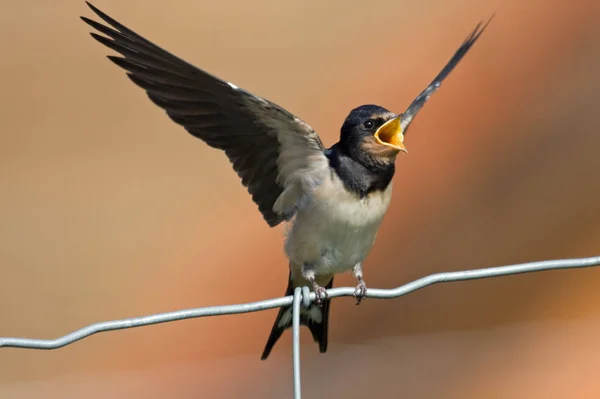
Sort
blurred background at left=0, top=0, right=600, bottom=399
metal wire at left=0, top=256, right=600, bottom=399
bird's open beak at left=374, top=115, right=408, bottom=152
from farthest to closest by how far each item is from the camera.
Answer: blurred background at left=0, top=0, right=600, bottom=399
bird's open beak at left=374, top=115, right=408, bottom=152
metal wire at left=0, top=256, right=600, bottom=399

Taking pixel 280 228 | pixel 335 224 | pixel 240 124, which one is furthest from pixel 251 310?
pixel 280 228

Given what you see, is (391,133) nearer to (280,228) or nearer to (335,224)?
(335,224)

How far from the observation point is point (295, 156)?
2480mm

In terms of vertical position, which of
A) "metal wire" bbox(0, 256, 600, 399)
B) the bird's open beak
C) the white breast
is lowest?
"metal wire" bbox(0, 256, 600, 399)

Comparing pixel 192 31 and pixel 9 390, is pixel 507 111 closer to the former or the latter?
pixel 192 31

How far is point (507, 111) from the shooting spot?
4773 mm

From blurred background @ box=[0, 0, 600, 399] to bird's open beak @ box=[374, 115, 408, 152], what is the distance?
3.99ft

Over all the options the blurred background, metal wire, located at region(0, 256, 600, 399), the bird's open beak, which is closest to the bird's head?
the bird's open beak

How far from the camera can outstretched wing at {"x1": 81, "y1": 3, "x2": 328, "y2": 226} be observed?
238 cm

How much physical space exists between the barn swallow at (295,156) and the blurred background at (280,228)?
116 cm

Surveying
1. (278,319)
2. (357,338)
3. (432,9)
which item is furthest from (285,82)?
(278,319)

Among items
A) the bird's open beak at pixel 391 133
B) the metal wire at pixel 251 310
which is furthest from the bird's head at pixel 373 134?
the metal wire at pixel 251 310

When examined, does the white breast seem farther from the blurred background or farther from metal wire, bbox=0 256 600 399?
the blurred background

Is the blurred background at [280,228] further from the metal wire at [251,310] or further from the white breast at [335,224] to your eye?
the metal wire at [251,310]
